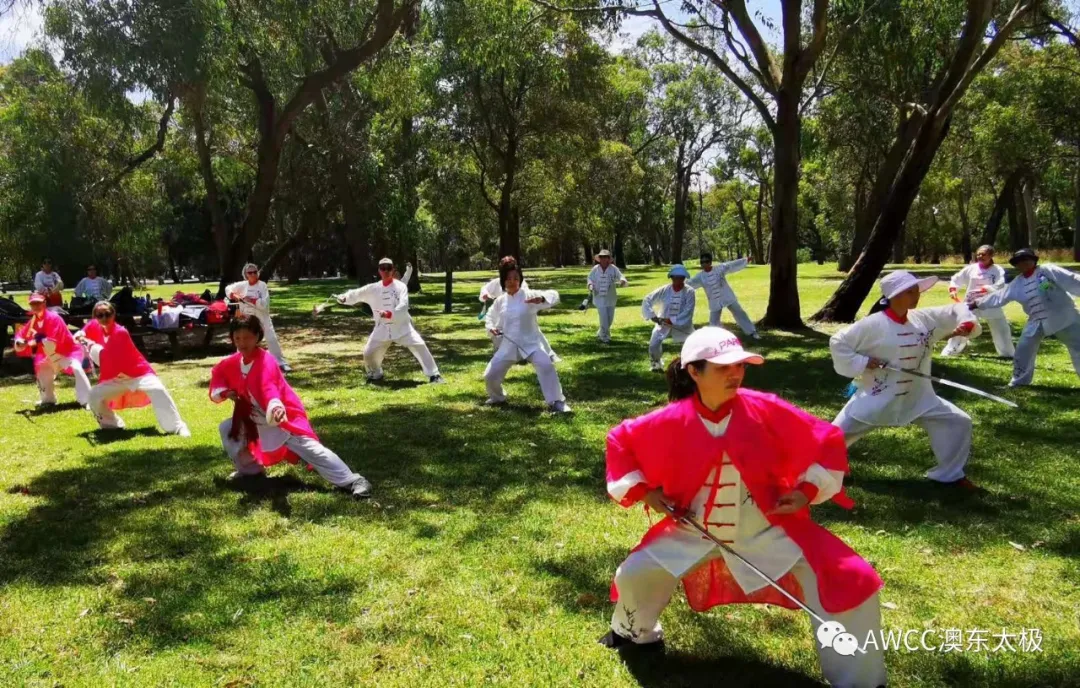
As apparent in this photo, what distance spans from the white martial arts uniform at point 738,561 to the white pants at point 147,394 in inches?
261

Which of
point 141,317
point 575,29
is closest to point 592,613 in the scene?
point 141,317

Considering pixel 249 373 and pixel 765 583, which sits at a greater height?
pixel 249 373

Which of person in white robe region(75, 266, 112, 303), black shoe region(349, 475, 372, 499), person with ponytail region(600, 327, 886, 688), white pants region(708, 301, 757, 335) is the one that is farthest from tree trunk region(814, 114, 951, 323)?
person in white robe region(75, 266, 112, 303)

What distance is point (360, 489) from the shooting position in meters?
6.21

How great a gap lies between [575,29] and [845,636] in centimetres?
2135

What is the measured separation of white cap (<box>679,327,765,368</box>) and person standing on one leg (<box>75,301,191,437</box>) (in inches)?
270

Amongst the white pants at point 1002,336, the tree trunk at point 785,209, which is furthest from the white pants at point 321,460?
the tree trunk at point 785,209

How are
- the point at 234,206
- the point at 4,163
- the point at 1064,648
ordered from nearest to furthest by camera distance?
the point at 1064,648
the point at 4,163
the point at 234,206

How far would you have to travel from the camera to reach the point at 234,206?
5134cm

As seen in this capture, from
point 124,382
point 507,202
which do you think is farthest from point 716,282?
point 507,202

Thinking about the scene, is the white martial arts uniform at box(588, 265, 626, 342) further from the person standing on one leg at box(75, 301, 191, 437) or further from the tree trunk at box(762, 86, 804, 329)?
the person standing on one leg at box(75, 301, 191, 437)

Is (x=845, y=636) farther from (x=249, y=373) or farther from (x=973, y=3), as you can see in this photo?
(x=973, y=3)

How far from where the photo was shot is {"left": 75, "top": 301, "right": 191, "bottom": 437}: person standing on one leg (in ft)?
27.5

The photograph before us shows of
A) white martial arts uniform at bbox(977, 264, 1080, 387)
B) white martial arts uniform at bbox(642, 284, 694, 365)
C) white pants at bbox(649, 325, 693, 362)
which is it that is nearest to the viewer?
white martial arts uniform at bbox(977, 264, 1080, 387)
